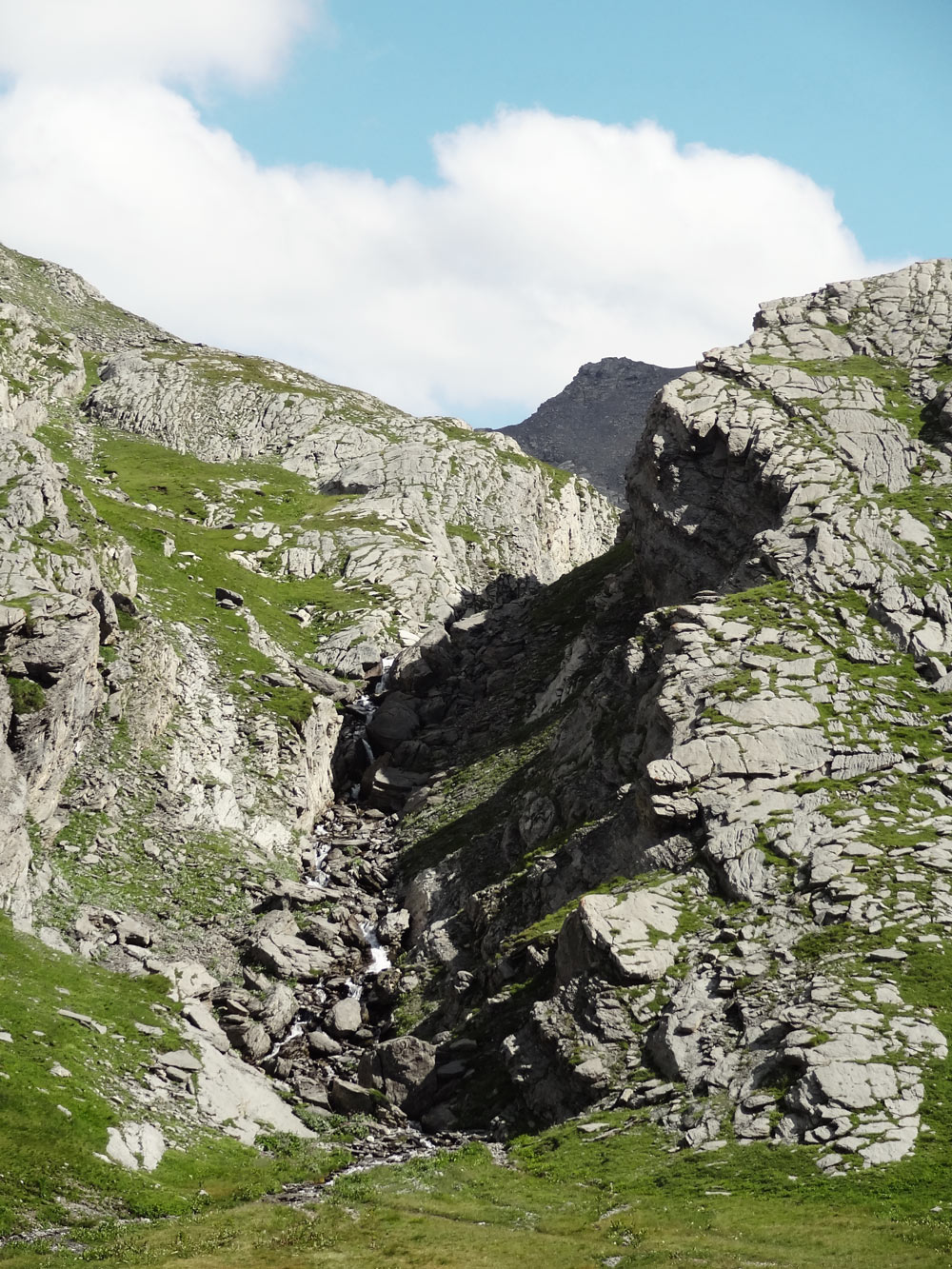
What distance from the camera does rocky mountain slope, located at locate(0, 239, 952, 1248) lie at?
132ft

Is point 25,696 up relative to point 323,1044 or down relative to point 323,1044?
up

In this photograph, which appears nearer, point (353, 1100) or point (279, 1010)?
point (353, 1100)

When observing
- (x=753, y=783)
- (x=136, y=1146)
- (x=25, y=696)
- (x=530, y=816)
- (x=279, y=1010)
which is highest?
(x=25, y=696)

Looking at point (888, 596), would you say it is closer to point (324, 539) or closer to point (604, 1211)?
point (604, 1211)

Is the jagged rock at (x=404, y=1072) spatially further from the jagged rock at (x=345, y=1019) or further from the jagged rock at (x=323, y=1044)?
the jagged rock at (x=345, y=1019)

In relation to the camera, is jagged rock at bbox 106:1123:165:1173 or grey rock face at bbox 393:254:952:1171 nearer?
jagged rock at bbox 106:1123:165:1173

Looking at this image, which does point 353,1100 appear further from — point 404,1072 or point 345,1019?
point 345,1019

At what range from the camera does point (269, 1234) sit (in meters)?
32.4

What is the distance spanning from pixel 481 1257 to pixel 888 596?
4824cm

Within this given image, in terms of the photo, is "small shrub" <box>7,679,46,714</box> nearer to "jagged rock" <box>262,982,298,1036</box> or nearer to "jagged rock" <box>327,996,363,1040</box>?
"jagged rock" <box>262,982,298,1036</box>

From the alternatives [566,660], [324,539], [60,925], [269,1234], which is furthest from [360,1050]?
[324,539]

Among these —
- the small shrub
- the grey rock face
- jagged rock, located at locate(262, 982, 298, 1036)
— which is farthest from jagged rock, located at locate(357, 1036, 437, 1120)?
the small shrub

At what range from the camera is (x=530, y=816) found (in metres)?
66.8

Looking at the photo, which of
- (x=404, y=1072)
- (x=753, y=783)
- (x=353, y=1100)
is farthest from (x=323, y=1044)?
(x=753, y=783)
